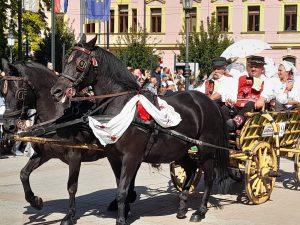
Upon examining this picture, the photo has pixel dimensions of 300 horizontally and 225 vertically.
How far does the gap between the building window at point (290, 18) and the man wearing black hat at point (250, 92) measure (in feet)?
125

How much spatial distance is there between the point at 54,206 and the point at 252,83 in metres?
3.55

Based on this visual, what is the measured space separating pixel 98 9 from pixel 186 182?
1667 cm

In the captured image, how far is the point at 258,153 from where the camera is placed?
8.93 meters

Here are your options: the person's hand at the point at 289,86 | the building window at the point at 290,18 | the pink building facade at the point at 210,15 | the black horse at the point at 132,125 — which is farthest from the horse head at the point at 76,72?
the building window at the point at 290,18

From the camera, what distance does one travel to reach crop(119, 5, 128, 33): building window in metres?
50.7

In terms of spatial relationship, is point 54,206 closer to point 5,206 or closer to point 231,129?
point 5,206

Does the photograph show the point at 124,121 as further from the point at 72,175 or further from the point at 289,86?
the point at 289,86

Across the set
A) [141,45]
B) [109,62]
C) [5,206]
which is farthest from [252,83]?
[141,45]

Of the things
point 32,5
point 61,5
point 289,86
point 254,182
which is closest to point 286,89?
point 289,86

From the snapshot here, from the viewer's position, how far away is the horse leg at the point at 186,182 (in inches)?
319

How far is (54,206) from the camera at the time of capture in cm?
866

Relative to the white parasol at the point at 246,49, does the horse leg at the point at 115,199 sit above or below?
below

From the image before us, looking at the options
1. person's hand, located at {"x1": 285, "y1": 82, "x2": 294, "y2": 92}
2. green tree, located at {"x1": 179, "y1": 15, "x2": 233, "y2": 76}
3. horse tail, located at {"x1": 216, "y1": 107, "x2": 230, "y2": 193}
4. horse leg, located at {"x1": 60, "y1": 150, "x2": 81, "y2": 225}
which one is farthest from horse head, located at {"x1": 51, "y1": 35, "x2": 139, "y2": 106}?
green tree, located at {"x1": 179, "y1": 15, "x2": 233, "y2": 76}

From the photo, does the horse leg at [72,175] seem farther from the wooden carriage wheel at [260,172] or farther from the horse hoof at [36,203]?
the wooden carriage wheel at [260,172]
